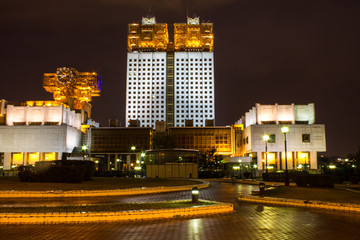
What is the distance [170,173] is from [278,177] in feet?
50.4

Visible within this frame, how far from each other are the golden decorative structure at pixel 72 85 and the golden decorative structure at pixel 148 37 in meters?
38.8

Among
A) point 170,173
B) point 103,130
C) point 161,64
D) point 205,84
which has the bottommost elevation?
A: point 170,173

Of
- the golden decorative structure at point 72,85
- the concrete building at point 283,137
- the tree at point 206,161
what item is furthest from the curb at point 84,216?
the golden decorative structure at point 72,85

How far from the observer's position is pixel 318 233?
8.79 m

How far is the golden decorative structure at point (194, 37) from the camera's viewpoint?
157238 millimetres

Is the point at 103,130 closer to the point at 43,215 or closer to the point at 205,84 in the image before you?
the point at 205,84

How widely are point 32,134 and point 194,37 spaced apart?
9694cm

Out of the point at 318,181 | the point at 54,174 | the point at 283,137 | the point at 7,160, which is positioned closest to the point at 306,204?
the point at 318,181

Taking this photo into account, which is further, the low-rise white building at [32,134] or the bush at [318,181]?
the low-rise white building at [32,134]

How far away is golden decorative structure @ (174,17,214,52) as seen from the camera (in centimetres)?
15724

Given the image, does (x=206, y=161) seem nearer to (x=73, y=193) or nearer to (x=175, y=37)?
(x=73, y=193)

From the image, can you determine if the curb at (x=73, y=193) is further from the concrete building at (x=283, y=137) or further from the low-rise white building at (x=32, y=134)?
the low-rise white building at (x=32, y=134)

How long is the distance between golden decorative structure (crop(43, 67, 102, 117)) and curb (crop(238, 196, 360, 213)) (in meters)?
105

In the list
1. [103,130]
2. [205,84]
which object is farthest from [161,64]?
[103,130]
